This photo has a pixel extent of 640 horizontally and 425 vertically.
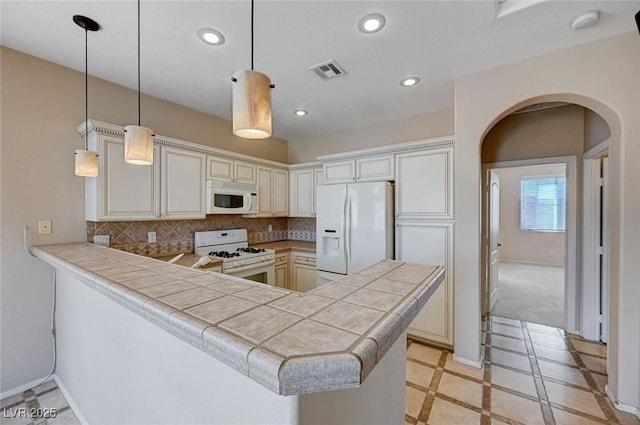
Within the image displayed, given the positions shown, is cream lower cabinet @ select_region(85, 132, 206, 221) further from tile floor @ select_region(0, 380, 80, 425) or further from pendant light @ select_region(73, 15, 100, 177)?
tile floor @ select_region(0, 380, 80, 425)

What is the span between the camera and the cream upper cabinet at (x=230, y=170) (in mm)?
3150

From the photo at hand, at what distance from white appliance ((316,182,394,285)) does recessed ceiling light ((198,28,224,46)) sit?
1.92m

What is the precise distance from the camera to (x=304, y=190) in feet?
13.7

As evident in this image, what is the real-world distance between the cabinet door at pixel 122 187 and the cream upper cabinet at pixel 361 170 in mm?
2037

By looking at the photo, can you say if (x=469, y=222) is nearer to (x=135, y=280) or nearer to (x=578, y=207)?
(x=578, y=207)

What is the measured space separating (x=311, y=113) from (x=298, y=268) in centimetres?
219

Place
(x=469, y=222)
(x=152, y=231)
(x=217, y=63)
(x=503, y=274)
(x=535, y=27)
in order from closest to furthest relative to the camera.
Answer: (x=535, y=27) < (x=217, y=63) < (x=469, y=222) < (x=152, y=231) < (x=503, y=274)

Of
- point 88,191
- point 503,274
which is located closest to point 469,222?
point 88,191

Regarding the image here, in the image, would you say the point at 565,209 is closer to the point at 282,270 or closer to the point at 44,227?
the point at 282,270

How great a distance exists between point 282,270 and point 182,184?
5.74 feet

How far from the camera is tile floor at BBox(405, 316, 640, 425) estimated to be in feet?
6.08

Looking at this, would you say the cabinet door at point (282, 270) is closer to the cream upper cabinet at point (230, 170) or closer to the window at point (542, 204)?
the cream upper cabinet at point (230, 170)

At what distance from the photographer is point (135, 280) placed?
112cm

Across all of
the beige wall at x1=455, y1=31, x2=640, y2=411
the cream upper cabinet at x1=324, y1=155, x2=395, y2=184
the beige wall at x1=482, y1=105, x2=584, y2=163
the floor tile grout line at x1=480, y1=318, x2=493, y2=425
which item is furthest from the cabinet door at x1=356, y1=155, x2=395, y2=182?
the floor tile grout line at x1=480, y1=318, x2=493, y2=425
